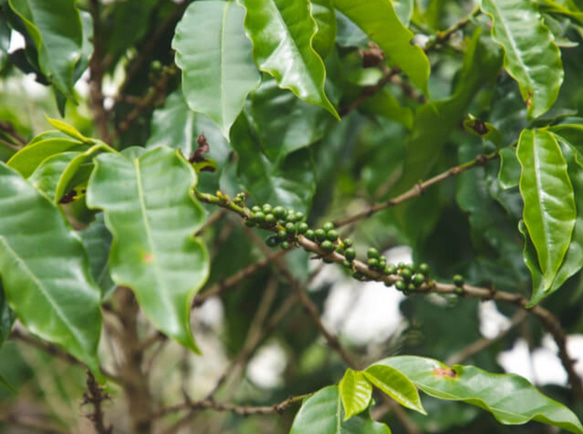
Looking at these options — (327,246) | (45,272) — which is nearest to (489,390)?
(327,246)

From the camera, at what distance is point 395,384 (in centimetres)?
58

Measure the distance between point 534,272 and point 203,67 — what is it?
0.40 m

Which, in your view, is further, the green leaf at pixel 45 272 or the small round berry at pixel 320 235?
the small round berry at pixel 320 235

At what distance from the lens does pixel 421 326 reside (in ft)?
4.24

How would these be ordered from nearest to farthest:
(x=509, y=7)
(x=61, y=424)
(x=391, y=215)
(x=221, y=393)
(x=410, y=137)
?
(x=509, y=7)
(x=410, y=137)
(x=391, y=215)
(x=61, y=424)
(x=221, y=393)

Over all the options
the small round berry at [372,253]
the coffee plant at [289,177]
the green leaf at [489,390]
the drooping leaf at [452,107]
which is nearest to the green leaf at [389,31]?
the coffee plant at [289,177]

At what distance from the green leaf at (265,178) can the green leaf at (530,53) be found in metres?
0.26

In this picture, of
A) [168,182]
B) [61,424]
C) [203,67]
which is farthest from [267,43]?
[61,424]

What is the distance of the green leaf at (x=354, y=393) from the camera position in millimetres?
545

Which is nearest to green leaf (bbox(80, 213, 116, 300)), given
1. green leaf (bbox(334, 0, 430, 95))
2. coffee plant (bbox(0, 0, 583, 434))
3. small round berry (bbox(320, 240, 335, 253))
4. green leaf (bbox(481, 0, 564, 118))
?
coffee plant (bbox(0, 0, 583, 434))

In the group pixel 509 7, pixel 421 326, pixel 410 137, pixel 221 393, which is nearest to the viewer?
pixel 509 7

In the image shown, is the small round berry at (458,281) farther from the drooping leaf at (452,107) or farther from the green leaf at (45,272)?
the green leaf at (45,272)

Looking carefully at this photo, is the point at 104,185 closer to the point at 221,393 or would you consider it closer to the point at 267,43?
the point at 267,43

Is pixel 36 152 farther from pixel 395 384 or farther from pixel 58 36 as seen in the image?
pixel 395 384
